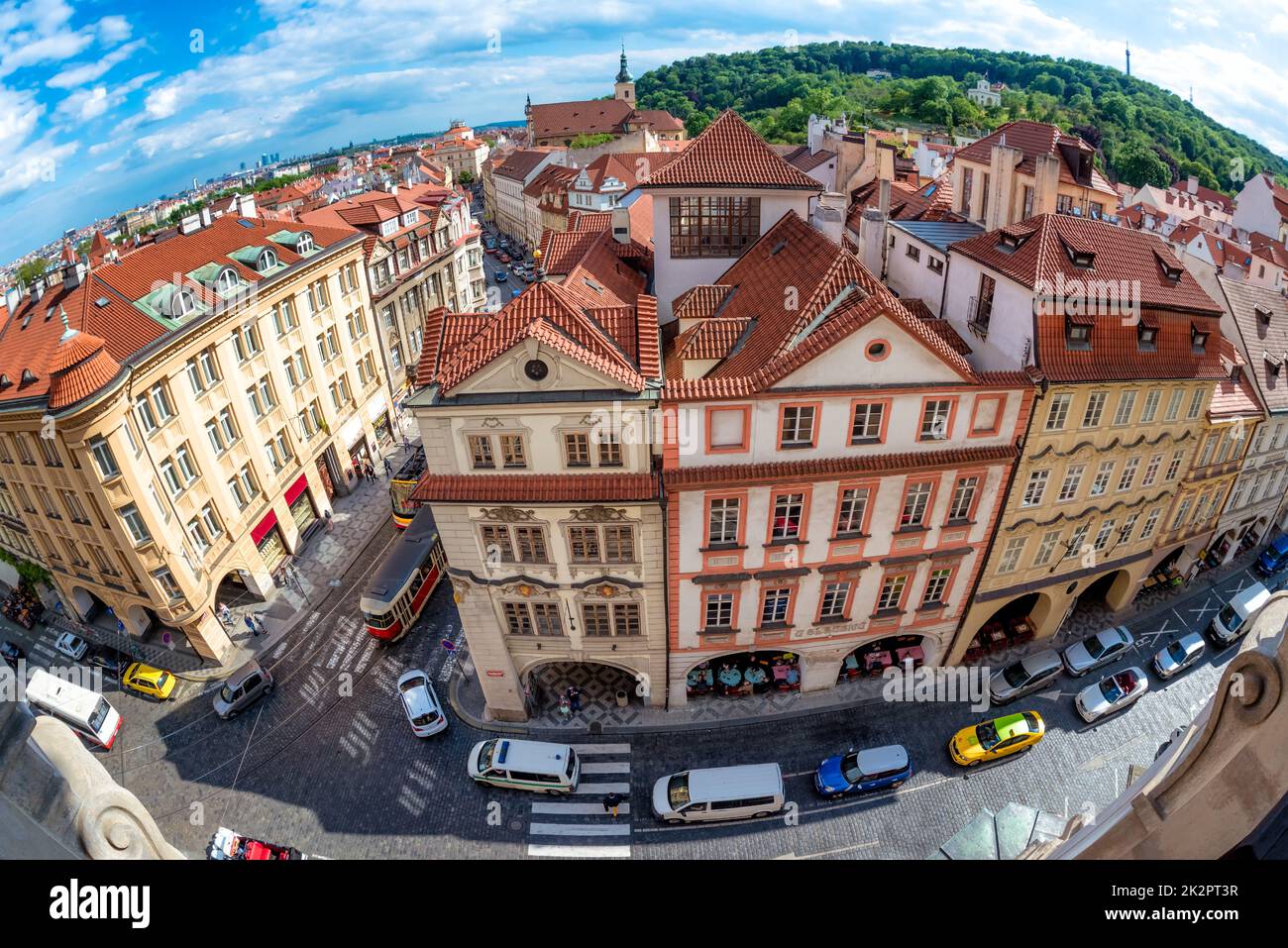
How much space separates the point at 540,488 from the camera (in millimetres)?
26188

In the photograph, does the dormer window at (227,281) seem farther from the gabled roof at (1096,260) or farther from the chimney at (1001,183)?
the chimney at (1001,183)

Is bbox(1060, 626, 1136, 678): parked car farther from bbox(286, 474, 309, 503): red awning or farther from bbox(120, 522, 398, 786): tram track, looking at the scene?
bbox(286, 474, 309, 503): red awning

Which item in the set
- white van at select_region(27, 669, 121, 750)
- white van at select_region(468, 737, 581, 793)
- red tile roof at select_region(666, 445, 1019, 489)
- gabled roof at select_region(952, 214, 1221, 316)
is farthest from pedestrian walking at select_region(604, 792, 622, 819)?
gabled roof at select_region(952, 214, 1221, 316)

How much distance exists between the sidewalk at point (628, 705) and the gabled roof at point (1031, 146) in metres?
25.6

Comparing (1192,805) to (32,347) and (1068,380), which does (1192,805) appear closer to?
(1068,380)

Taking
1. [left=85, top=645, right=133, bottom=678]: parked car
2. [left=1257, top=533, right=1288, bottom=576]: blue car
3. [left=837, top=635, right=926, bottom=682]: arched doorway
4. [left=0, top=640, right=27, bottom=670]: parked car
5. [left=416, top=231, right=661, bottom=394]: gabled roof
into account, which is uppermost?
[left=416, top=231, right=661, bottom=394]: gabled roof

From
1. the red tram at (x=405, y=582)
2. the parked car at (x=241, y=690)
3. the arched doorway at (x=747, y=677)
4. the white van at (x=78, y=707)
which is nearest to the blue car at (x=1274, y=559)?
the arched doorway at (x=747, y=677)

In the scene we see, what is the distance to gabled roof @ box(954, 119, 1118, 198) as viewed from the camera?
34969mm

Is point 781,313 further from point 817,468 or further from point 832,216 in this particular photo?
point 832,216

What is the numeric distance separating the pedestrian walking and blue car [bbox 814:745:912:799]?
8.68 m

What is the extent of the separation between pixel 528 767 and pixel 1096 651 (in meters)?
29.1

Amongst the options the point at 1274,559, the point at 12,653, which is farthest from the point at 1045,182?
the point at 12,653

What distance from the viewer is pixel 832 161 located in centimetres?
6462
